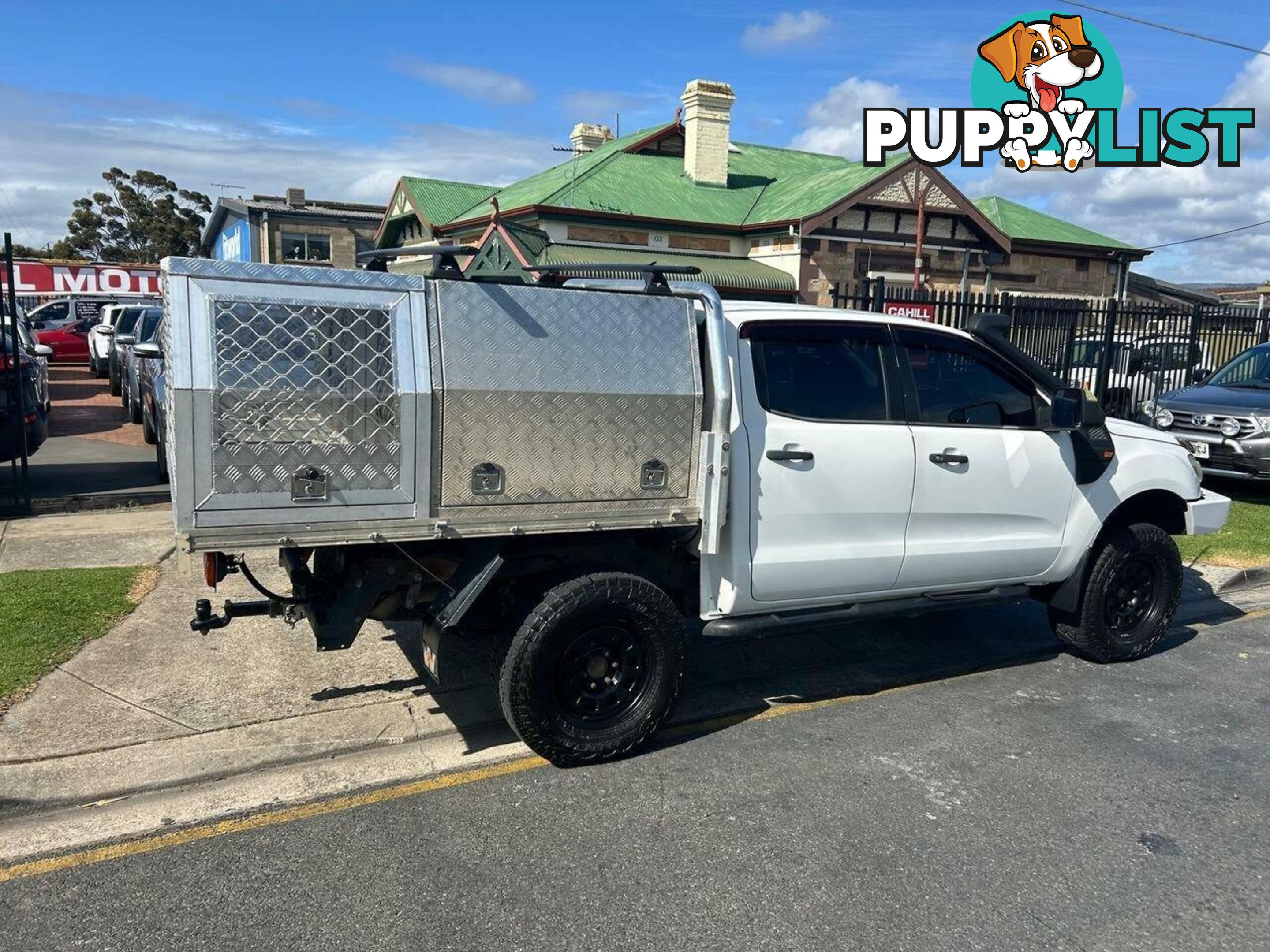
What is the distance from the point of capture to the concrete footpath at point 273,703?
13.8 ft

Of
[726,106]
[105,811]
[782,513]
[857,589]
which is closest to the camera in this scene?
[105,811]

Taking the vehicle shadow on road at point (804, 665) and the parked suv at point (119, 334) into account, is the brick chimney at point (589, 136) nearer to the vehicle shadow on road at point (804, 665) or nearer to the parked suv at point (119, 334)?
the parked suv at point (119, 334)

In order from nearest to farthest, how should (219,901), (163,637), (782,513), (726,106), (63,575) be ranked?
1. (219,901)
2. (782,513)
3. (163,637)
4. (63,575)
5. (726,106)

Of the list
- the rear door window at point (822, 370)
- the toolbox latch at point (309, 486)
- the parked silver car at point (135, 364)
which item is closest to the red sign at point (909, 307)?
the rear door window at point (822, 370)

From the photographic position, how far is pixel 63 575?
6.80 m

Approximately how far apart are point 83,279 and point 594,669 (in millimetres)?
35365

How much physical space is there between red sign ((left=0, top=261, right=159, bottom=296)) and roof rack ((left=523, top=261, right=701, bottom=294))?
105 feet

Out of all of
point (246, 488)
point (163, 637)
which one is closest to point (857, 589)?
point (246, 488)

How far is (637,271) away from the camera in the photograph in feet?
16.0

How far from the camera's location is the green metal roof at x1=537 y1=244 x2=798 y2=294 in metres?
21.6

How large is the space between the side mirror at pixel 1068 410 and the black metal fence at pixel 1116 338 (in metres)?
7.15

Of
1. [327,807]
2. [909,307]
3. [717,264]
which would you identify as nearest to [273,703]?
→ [327,807]

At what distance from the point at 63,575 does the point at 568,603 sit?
4256 mm

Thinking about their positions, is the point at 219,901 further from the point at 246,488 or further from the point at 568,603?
the point at 568,603
